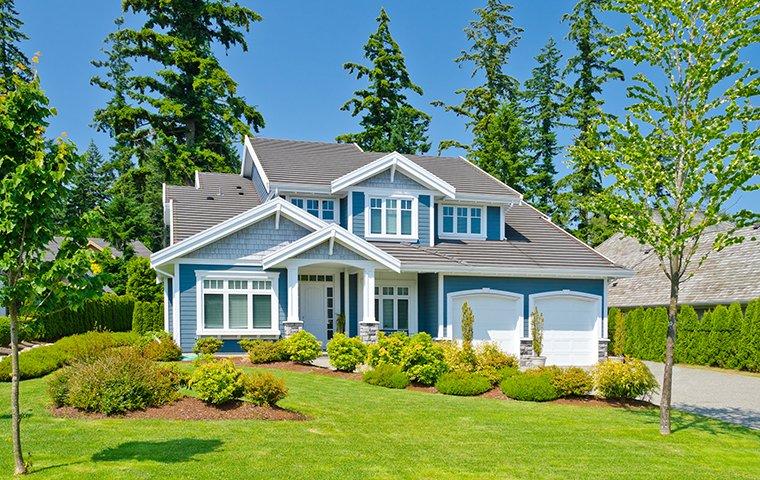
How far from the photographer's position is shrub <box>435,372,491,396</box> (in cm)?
1609

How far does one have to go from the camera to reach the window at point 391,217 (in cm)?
2534

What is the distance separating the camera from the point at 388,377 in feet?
55.0

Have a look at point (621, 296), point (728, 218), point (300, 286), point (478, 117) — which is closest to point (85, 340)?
point (300, 286)

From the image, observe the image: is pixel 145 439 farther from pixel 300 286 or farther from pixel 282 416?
pixel 300 286

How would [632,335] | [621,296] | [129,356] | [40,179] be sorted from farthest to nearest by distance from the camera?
[621,296] < [632,335] < [129,356] < [40,179]

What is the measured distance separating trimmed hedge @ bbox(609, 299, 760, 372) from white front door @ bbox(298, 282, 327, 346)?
31.9ft

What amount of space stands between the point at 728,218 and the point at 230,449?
9266 millimetres

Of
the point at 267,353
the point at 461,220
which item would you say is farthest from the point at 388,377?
the point at 461,220

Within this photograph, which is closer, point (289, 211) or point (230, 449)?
point (230, 449)

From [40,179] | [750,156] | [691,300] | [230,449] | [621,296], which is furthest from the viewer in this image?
[621,296]

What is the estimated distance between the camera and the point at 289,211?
22.8 meters

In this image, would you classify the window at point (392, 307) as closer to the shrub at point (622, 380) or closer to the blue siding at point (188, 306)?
the blue siding at point (188, 306)

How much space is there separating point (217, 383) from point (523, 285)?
15.5 metres

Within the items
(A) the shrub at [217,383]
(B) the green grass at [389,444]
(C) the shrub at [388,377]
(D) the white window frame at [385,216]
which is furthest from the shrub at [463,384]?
(D) the white window frame at [385,216]
